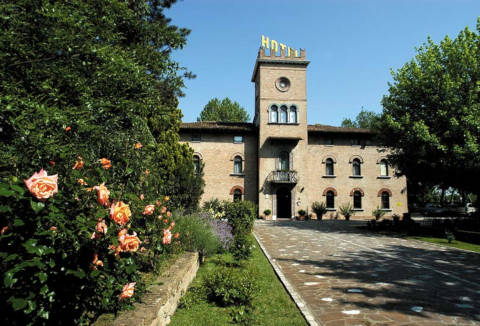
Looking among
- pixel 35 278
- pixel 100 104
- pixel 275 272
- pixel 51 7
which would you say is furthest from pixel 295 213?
pixel 35 278

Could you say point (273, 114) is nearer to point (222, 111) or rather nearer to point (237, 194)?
point (237, 194)

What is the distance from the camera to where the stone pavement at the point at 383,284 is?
4.76 metres

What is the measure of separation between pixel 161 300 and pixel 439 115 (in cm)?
1663

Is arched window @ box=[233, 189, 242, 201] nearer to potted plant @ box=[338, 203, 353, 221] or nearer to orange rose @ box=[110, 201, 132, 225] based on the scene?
potted plant @ box=[338, 203, 353, 221]

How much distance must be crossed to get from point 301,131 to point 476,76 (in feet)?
47.1

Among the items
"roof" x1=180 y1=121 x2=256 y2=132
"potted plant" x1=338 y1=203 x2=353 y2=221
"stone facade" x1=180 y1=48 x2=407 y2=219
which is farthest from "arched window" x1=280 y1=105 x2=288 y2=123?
"potted plant" x1=338 y1=203 x2=353 y2=221

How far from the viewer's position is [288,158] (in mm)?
27922

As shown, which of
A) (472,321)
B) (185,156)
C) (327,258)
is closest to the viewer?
(472,321)

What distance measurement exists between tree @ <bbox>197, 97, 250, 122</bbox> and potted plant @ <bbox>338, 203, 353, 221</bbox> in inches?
892

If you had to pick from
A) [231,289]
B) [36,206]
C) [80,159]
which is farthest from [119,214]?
[231,289]

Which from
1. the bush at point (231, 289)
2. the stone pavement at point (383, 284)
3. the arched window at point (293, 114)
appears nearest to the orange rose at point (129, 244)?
the bush at point (231, 289)

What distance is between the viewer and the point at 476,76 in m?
15.2

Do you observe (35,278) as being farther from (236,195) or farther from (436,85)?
(236,195)

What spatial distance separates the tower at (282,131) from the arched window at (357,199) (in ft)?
17.4
